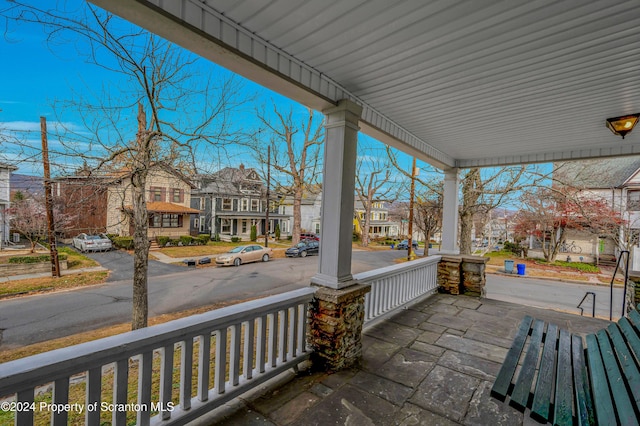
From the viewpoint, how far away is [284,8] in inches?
60.7

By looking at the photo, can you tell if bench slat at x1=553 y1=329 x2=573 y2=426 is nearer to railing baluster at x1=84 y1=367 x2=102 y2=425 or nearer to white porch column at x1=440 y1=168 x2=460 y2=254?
railing baluster at x1=84 y1=367 x2=102 y2=425

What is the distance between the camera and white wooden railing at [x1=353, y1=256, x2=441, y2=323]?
11.2ft

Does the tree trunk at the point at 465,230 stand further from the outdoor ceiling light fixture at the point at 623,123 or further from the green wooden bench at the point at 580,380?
the green wooden bench at the point at 580,380

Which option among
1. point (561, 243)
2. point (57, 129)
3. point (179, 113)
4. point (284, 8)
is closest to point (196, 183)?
point (179, 113)

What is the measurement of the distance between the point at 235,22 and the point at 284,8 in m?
0.35

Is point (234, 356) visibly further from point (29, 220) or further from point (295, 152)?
point (295, 152)

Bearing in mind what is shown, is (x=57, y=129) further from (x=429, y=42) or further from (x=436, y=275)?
(x=436, y=275)

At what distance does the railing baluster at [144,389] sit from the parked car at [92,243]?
32.9ft

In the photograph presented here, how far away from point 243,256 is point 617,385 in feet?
42.3

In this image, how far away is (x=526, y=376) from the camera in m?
1.84

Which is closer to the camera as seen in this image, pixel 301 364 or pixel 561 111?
pixel 301 364

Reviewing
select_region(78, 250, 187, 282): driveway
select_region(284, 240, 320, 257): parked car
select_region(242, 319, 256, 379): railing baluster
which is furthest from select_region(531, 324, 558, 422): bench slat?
select_region(284, 240, 320, 257): parked car

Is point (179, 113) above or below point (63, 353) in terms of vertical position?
above

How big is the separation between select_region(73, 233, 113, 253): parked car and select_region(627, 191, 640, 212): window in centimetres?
2359
